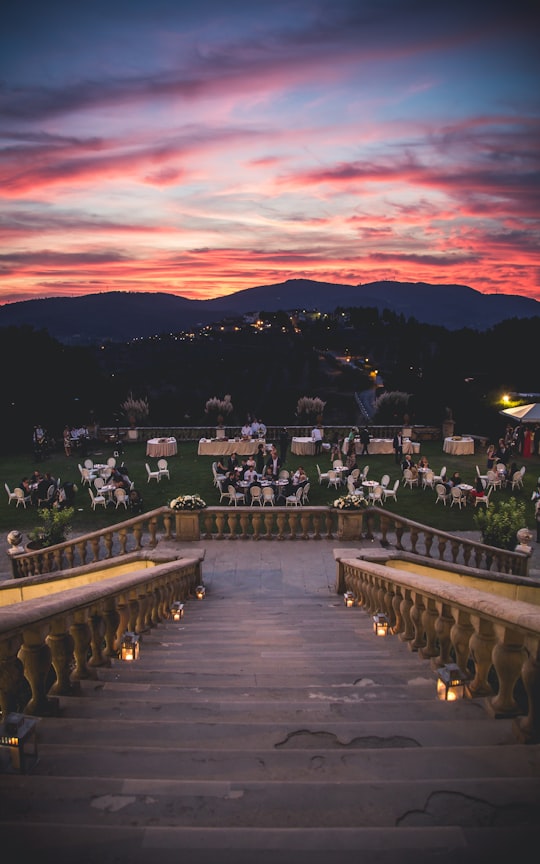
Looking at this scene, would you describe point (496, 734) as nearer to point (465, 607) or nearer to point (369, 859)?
point (465, 607)

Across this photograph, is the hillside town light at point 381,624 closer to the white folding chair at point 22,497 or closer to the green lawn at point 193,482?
the green lawn at point 193,482

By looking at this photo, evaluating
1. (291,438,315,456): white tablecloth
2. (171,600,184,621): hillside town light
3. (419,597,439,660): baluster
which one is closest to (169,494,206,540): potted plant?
(171,600,184,621): hillside town light

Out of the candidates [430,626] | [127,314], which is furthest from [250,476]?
[127,314]

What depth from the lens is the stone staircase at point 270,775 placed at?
1.96 meters

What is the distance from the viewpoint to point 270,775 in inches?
98.3

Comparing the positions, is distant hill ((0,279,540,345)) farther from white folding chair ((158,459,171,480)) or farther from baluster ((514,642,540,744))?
baluster ((514,642,540,744))

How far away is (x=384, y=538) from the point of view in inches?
436

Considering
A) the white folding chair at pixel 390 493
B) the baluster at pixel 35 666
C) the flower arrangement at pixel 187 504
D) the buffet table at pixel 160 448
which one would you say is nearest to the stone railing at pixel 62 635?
the baluster at pixel 35 666

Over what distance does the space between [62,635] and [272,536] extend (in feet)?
27.3

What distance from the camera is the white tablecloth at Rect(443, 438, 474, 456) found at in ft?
74.7

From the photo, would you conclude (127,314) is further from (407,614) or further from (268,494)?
(407,614)

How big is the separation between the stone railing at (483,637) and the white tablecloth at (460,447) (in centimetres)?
1837

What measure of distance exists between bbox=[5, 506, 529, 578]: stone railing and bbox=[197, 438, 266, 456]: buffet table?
10034 mm

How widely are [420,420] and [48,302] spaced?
129 meters
